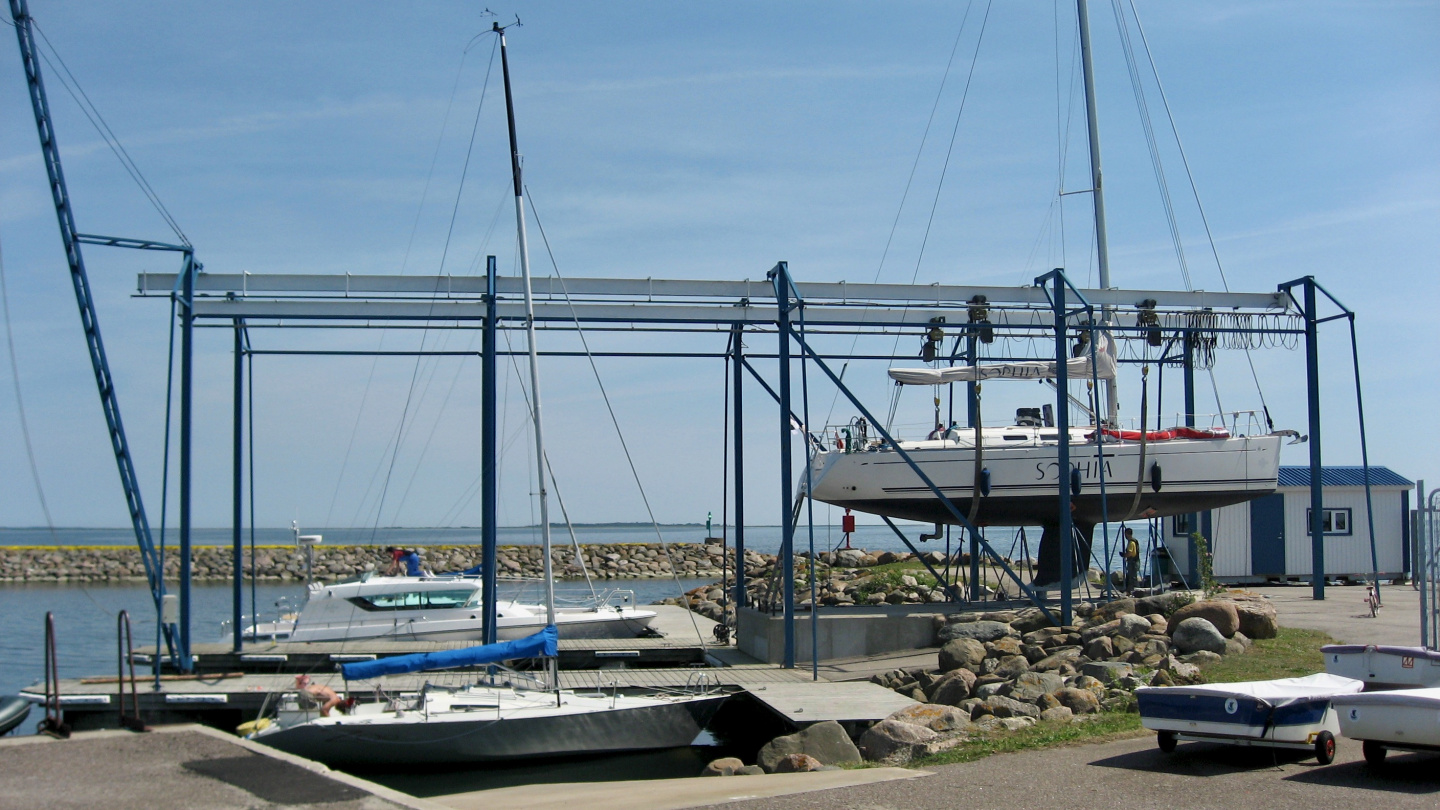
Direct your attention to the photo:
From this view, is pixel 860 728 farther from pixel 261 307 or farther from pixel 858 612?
pixel 261 307

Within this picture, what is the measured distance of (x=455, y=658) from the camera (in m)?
15.6

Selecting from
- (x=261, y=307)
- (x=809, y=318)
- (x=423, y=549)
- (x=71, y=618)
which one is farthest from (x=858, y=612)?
(x=423, y=549)

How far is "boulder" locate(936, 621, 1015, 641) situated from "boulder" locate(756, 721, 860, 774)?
6450mm

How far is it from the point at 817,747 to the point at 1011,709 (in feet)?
7.73

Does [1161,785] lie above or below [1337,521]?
below

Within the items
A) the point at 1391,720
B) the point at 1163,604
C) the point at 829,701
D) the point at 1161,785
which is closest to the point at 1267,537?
the point at 1163,604

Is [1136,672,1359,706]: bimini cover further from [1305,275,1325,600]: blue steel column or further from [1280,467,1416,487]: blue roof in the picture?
[1280,467,1416,487]: blue roof

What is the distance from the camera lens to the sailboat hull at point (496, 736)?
14.2 meters

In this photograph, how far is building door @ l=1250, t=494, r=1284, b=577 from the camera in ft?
89.4

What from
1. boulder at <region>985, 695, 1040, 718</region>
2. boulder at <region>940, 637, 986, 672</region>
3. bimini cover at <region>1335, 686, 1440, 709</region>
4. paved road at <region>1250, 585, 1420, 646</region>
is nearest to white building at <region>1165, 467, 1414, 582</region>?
paved road at <region>1250, 585, 1420, 646</region>

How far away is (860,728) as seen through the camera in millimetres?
14391

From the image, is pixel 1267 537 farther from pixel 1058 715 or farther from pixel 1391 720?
pixel 1391 720

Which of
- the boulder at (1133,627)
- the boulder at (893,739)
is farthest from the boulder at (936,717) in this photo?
the boulder at (1133,627)

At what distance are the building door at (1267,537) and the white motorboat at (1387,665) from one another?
1702 centimetres
